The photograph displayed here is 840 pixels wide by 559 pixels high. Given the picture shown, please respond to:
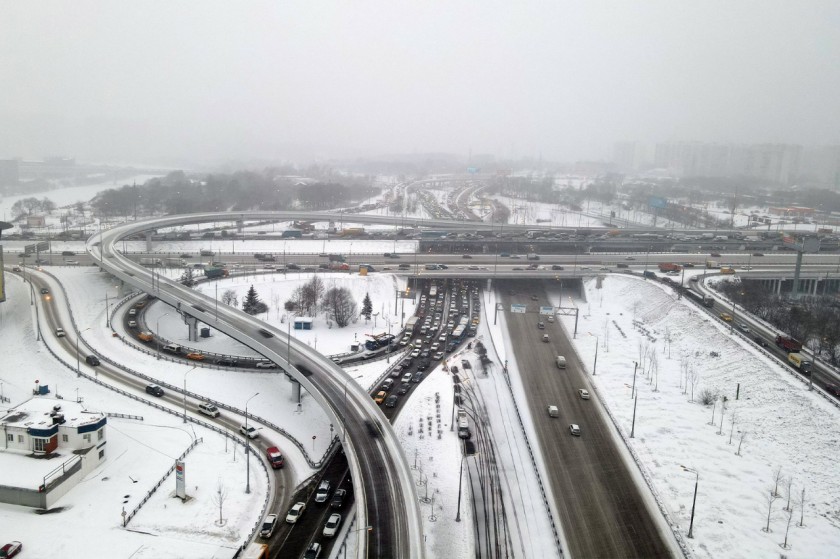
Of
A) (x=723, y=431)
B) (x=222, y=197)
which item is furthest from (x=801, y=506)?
(x=222, y=197)

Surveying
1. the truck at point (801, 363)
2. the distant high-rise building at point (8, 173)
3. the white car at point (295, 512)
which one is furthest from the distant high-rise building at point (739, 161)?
the white car at point (295, 512)

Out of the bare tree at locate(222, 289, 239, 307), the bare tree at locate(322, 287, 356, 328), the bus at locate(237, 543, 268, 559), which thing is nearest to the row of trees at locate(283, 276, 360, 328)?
the bare tree at locate(322, 287, 356, 328)

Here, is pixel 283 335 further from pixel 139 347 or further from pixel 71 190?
pixel 71 190

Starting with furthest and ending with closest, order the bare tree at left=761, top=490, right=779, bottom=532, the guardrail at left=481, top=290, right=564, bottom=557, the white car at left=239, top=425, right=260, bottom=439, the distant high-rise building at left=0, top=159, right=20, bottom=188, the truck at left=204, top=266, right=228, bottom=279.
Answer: the distant high-rise building at left=0, top=159, right=20, bottom=188 → the truck at left=204, top=266, right=228, bottom=279 → the white car at left=239, top=425, right=260, bottom=439 → the bare tree at left=761, top=490, right=779, bottom=532 → the guardrail at left=481, top=290, right=564, bottom=557

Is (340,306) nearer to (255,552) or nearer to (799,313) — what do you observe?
(255,552)

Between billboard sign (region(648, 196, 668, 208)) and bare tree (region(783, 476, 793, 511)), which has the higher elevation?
billboard sign (region(648, 196, 668, 208))

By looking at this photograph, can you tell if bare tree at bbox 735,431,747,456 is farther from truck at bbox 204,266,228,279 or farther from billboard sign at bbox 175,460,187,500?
truck at bbox 204,266,228,279

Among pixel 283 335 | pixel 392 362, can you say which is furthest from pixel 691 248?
pixel 283 335
